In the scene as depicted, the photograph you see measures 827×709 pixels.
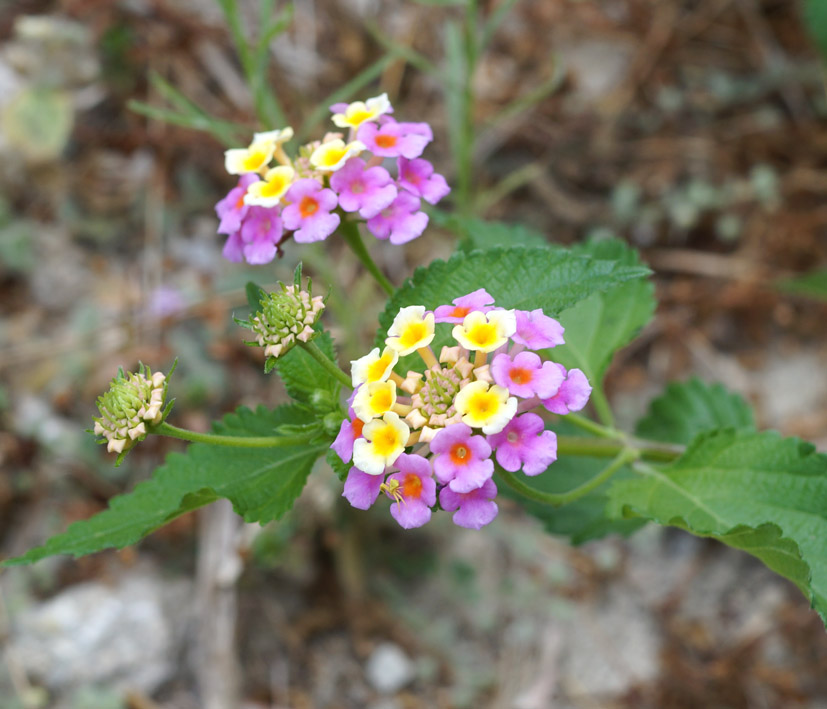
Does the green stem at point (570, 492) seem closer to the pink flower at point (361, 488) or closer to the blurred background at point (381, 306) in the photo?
the pink flower at point (361, 488)

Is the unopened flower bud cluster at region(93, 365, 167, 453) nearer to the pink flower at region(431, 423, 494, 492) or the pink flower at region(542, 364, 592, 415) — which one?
the pink flower at region(431, 423, 494, 492)

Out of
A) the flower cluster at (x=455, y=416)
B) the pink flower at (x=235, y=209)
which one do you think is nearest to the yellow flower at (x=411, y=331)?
the flower cluster at (x=455, y=416)

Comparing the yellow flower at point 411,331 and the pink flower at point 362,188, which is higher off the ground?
the pink flower at point 362,188

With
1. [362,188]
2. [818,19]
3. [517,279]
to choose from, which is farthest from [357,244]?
[818,19]

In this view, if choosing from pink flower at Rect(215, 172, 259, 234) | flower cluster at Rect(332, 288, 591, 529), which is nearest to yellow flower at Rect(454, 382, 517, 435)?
flower cluster at Rect(332, 288, 591, 529)

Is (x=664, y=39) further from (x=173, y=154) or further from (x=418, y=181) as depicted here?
(x=418, y=181)

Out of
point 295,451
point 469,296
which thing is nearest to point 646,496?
point 469,296
